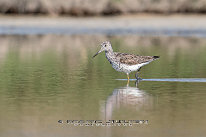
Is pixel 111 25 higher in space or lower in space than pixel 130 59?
higher

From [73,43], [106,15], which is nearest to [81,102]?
[73,43]

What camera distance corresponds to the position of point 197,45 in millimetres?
29281

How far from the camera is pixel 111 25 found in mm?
41219

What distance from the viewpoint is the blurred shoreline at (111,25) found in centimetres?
3859

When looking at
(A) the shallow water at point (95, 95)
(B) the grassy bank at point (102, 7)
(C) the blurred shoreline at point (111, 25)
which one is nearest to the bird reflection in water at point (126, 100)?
(A) the shallow water at point (95, 95)

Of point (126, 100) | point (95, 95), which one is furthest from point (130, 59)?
point (126, 100)

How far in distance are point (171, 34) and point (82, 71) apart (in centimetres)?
1819

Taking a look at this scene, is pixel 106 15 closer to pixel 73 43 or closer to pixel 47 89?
pixel 73 43

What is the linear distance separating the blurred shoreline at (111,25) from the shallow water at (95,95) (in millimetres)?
12398

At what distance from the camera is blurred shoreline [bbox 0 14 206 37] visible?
38.6m

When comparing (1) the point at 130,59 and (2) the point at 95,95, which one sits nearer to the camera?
(2) the point at 95,95

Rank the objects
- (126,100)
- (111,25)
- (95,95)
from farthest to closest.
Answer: (111,25)
(95,95)
(126,100)

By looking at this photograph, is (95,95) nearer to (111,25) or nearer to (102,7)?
(111,25)

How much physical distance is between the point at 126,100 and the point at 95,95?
0.89 metres
